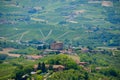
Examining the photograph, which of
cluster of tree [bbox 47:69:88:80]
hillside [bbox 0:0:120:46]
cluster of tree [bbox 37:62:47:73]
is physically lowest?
cluster of tree [bbox 47:69:88:80]

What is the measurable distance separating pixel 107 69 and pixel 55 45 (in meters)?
14.2

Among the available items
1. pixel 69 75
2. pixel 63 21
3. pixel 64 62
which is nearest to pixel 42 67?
pixel 64 62

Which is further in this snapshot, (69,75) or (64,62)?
(64,62)

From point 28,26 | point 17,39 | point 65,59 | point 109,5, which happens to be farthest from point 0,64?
point 109,5

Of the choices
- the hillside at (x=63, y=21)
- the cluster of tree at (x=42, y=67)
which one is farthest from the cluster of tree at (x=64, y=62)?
the hillside at (x=63, y=21)

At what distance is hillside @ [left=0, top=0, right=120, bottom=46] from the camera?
250 ft

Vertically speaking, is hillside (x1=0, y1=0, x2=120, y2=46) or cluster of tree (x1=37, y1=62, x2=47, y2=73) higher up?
hillside (x1=0, y1=0, x2=120, y2=46)

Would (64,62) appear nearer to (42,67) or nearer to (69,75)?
(42,67)

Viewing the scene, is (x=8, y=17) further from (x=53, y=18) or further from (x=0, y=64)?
(x=0, y=64)

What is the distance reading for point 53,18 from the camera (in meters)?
90.6

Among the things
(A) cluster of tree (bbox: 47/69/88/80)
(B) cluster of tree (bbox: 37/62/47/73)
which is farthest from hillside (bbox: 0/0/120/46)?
(A) cluster of tree (bbox: 47/69/88/80)

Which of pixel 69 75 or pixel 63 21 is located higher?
pixel 63 21

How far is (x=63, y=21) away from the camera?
88.4 metres

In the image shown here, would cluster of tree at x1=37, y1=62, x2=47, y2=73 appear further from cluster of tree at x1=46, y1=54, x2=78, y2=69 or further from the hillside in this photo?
the hillside
